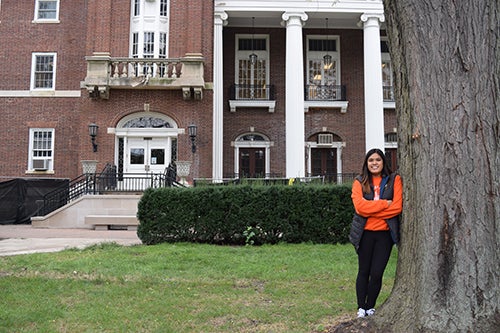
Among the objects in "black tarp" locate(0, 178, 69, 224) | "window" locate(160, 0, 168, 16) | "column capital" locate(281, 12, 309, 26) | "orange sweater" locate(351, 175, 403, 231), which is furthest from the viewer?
"window" locate(160, 0, 168, 16)

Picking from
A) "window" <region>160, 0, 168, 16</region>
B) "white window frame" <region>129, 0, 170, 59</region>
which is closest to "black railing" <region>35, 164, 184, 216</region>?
"white window frame" <region>129, 0, 170, 59</region>

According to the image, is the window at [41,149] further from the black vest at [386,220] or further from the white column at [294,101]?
the black vest at [386,220]

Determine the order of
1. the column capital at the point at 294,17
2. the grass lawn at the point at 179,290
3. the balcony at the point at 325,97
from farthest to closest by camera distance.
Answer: the balcony at the point at 325,97
the column capital at the point at 294,17
the grass lawn at the point at 179,290

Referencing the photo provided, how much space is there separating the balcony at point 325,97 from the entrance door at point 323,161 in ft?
6.93

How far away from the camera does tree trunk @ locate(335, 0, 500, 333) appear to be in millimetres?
3137

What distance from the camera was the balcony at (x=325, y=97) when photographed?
21.0 metres

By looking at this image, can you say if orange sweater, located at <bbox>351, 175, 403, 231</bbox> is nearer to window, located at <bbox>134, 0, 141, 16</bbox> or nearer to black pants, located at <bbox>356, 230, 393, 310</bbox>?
black pants, located at <bbox>356, 230, 393, 310</bbox>

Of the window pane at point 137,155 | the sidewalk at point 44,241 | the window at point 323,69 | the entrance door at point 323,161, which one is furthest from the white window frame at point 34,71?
the entrance door at point 323,161

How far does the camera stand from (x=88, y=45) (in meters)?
18.3

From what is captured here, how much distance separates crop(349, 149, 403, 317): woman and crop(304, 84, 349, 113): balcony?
1719 cm

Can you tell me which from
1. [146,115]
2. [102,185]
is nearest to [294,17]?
[146,115]

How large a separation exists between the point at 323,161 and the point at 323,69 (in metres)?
4.78

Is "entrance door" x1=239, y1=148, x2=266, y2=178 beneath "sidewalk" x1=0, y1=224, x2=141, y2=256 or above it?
above

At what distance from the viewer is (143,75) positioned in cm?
1803
